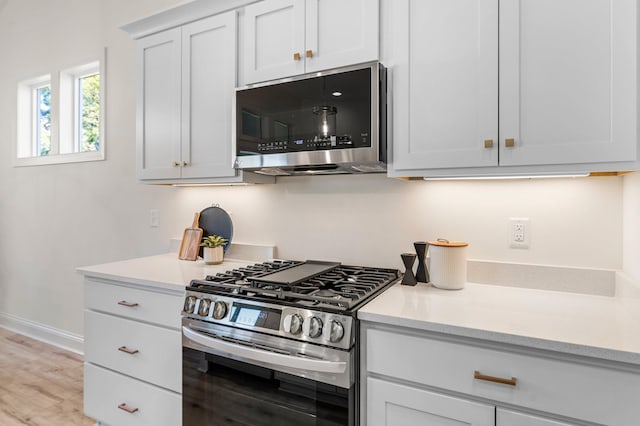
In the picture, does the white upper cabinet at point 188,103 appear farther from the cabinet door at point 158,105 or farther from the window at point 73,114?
the window at point 73,114

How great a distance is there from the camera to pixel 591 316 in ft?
4.09

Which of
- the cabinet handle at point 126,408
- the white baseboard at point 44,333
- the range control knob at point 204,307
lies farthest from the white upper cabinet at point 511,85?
the white baseboard at point 44,333

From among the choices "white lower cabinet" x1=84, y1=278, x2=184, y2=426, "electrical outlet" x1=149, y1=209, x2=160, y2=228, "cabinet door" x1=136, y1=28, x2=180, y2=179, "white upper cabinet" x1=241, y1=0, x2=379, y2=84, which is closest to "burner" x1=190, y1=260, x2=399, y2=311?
"white lower cabinet" x1=84, y1=278, x2=184, y2=426

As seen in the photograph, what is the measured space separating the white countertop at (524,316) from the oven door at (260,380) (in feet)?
0.83

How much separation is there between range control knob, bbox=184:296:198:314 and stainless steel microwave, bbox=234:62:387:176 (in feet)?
2.31

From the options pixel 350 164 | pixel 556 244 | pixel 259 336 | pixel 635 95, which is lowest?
pixel 259 336

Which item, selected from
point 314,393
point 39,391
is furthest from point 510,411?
point 39,391

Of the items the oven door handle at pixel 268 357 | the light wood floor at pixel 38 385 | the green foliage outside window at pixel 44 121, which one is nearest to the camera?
the oven door handle at pixel 268 357

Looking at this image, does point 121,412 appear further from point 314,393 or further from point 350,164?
point 350,164

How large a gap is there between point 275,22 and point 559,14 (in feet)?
4.04

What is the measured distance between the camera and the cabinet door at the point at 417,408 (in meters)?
1.15

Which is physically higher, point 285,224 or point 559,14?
point 559,14

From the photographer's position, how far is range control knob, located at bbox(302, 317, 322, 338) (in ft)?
4.33

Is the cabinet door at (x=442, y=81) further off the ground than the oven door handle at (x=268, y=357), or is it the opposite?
the cabinet door at (x=442, y=81)
